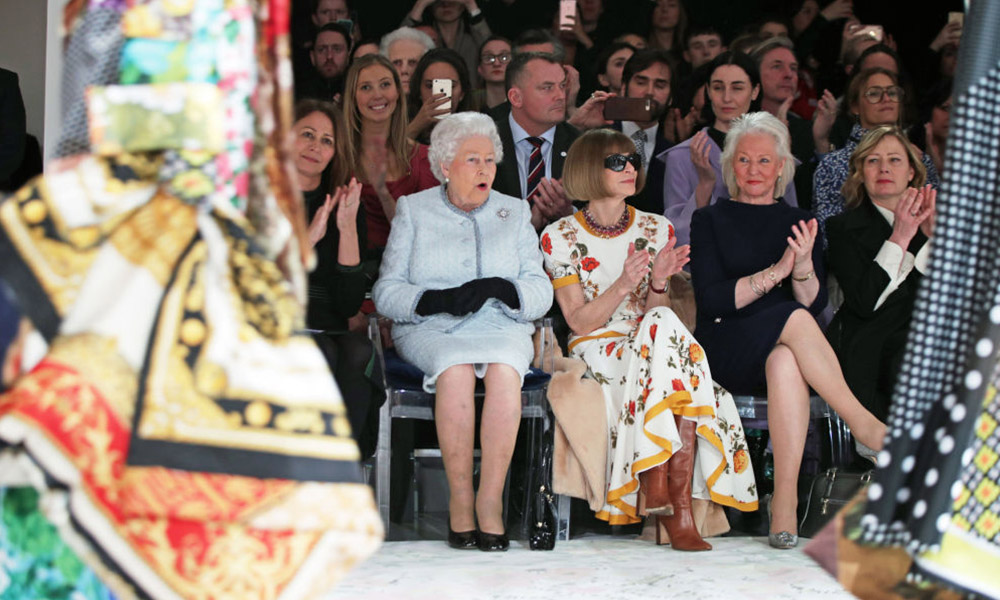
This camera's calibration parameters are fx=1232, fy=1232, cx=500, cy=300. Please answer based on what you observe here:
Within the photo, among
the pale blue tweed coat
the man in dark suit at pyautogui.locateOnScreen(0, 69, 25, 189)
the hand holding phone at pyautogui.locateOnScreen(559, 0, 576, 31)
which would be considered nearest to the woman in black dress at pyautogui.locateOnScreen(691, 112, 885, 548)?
the pale blue tweed coat

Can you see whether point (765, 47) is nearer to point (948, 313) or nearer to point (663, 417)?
point (663, 417)

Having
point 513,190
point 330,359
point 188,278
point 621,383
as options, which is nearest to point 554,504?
point 621,383

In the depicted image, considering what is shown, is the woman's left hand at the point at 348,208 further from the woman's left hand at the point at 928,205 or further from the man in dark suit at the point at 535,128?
the woman's left hand at the point at 928,205

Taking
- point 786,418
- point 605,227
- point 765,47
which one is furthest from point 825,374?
point 765,47

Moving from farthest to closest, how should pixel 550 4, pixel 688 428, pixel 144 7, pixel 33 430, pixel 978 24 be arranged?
1. pixel 550 4
2. pixel 688 428
3. pixel 978 24
4. pixel 144 7
5. pixel 33 430

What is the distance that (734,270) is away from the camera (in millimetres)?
4016

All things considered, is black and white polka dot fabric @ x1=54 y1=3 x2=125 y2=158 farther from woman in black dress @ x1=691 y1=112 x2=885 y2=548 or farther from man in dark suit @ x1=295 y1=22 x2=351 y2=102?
man in dark suit @ x1=295 y1=22 x2=351 y2=102

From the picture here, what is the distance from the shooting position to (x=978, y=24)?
183cm

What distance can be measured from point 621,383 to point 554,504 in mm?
446

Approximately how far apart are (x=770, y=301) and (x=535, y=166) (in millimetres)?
1067

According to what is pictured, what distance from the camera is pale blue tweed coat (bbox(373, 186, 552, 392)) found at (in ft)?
12.0

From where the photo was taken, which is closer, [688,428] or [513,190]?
[688,428]

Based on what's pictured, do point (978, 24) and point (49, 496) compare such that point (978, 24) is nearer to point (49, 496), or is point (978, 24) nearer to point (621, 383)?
point (49, 496)

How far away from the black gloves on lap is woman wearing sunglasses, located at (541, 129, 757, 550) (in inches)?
11.9
